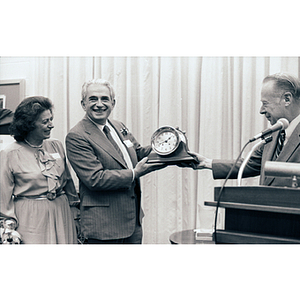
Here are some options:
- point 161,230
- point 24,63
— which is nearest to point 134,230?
point 161,230

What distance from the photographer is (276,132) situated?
235 cm

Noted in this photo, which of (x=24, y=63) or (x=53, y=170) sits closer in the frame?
(x=53, y=170)

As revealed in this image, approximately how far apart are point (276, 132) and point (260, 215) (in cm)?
86

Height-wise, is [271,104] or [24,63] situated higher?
[24,63]

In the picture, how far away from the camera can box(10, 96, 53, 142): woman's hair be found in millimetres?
2598

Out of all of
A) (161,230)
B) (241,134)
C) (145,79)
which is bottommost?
(161,230)

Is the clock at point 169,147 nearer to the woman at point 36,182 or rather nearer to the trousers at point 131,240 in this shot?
the trousers at point 131,240

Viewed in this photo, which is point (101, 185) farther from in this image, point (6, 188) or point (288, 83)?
point (288, 83)

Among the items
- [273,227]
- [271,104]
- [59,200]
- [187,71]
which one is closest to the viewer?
[273,227]

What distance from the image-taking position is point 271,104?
244cm

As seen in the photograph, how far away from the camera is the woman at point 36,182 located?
8.30 ft

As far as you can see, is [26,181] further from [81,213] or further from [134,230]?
[134,230]

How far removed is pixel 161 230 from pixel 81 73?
1.51 meters

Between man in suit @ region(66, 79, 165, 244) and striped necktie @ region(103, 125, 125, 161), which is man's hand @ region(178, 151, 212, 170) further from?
striped necktie @ region(103, 125, 125, 161)
